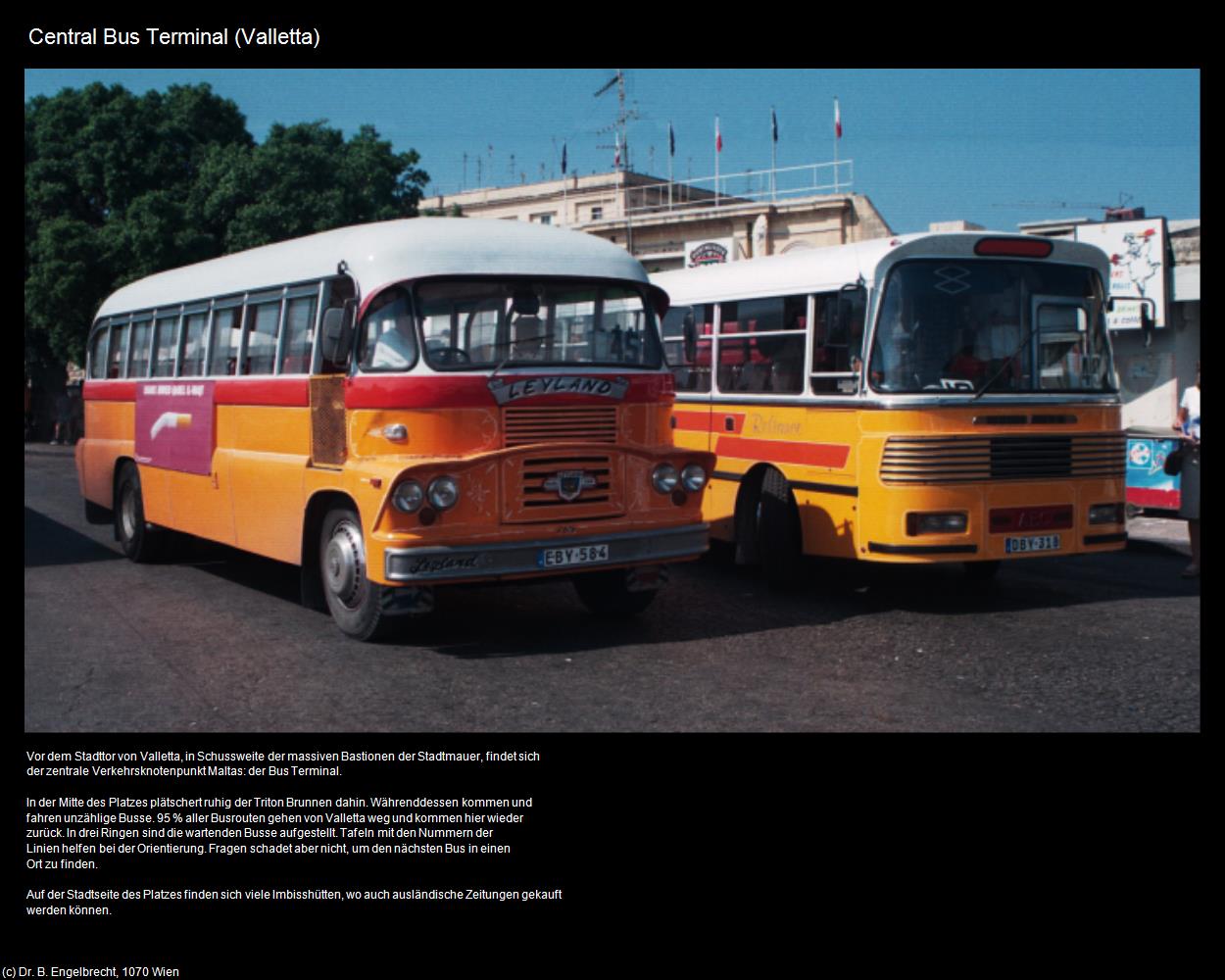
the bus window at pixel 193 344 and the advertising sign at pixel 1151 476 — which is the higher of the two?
the bus window at pixel 193 344

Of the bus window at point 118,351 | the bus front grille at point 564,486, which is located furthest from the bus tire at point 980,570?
the bus window at point 118,351

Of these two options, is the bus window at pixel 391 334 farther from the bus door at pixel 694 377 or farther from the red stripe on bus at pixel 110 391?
the red stripe on bus at pixel 110 391

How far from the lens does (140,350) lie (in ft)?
42.6

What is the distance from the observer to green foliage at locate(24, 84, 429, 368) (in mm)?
31688

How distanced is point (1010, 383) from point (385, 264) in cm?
456

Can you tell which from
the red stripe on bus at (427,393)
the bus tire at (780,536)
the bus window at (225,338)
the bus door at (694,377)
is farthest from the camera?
the bus door at (694,377)

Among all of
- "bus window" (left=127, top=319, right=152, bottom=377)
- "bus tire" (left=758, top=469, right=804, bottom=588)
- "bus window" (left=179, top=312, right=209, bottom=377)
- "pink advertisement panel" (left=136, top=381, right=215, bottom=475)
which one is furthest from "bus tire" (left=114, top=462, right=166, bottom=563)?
"bus tire" (left=758, top=469, right=804, bottom=588)

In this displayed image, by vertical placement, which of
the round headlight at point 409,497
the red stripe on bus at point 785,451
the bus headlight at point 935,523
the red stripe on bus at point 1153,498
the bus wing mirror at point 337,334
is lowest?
the red stripe on bus at point 1153,498

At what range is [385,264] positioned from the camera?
855 centimetres

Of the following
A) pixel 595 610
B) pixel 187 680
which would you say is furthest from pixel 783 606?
pixel 187 680

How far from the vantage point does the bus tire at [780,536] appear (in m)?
10.5

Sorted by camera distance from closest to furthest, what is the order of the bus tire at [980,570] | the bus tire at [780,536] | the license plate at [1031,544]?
the license plate at [1031,544]
the bus tire at [780,536]
the bus tire at [980,570]

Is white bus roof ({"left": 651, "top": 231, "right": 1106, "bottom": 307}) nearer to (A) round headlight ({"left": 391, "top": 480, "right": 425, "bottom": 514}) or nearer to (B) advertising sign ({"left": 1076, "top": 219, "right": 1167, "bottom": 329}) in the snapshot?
(A) round headlight ({"left": 391, "top": 480, "right": 425, "bottom": 514})

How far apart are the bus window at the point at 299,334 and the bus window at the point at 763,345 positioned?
3.88 meters
